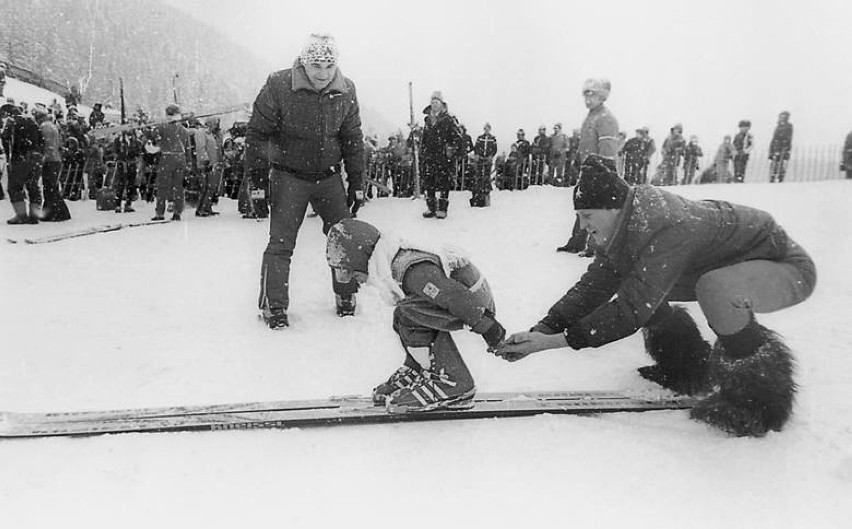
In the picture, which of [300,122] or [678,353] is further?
[300,122]

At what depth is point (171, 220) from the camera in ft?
29.7

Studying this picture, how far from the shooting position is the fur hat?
5.76m

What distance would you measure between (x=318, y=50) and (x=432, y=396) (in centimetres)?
227

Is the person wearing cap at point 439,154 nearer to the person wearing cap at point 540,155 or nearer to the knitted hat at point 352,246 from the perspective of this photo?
the knitted hat at point 352,246

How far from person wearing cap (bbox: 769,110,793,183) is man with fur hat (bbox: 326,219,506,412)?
41.2 ft

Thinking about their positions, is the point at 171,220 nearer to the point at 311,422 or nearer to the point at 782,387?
the point at 311,422

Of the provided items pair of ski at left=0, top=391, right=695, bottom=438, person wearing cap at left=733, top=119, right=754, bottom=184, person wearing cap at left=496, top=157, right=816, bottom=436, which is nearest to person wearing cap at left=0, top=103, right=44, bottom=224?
pair of ski at left=0, top=391, right=695, bottom=438

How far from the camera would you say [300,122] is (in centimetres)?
398

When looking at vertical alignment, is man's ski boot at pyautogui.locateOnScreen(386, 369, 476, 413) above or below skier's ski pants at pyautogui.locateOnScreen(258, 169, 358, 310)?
below

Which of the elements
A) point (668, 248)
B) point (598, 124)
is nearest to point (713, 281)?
point (668, 248)

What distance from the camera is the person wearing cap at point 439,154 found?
28.3 ft

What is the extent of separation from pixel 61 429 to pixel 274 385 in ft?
3.25

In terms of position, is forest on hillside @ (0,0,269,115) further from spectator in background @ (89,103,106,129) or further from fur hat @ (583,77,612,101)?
fur hat @ (583,77,612,101)

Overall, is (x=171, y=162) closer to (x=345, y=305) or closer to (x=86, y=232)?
(x=86, y=232)
